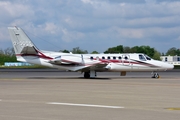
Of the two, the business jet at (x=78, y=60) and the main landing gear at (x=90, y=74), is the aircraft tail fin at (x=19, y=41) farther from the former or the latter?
the main landing gear at (x=90, y=74)

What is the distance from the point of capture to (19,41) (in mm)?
37812

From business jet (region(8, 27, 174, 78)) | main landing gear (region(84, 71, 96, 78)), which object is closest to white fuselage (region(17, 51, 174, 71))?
business jet (region(8, 27, 174, 78))

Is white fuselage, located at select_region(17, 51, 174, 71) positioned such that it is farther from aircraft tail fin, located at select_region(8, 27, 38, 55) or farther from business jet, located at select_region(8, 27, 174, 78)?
aircraft tail fin, located at select_region(8, 27, 38, 55)

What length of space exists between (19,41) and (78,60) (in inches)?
245

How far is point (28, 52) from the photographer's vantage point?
37.7 metres

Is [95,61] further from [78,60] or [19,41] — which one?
[19,41]

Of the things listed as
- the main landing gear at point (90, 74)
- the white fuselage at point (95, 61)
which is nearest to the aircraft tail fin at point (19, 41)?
the white fuselage at point (95, 61)

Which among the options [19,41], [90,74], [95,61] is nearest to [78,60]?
[95,61]

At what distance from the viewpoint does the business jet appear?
1492 inches
